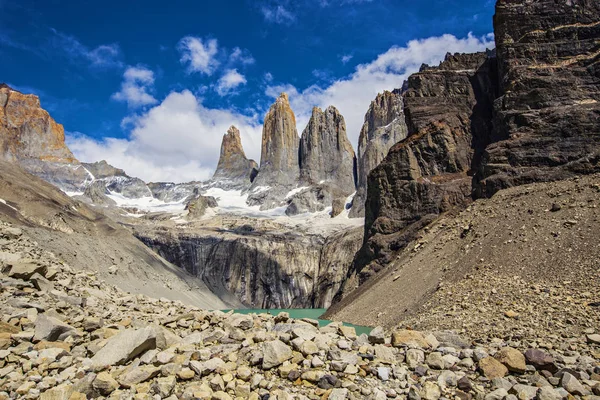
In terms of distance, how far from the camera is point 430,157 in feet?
210

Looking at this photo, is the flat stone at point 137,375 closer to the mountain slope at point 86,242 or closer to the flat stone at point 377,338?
the flat stone at point 377,338

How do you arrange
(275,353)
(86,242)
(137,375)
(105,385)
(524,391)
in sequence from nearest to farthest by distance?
(524,391) < (105,385) < (137,375) < (275,353) < (86,242)

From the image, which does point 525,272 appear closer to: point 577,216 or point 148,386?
point 577,216

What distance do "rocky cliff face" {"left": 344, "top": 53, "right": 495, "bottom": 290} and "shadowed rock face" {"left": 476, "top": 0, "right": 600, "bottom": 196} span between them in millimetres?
6475

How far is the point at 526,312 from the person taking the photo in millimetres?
22422

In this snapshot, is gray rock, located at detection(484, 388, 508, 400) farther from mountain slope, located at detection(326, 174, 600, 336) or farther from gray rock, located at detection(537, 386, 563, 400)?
mountain slope, located at detection(326, 174, 600, 336)

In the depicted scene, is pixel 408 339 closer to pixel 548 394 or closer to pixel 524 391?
pixel 524 391

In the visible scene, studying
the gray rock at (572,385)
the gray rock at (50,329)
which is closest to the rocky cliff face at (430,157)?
the gray rock at (572,385)

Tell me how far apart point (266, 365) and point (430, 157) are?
191 ft

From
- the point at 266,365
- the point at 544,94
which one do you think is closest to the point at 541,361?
the point at 266,365

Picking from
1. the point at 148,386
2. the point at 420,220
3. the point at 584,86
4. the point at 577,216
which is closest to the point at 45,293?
the point at 148,386

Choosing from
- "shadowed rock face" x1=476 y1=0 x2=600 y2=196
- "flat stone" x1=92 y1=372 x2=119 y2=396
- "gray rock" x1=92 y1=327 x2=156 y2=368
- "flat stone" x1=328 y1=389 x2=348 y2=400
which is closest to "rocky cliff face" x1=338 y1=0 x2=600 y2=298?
"shadowed rock face" x1=476 y1=0 x2=600 y2=196

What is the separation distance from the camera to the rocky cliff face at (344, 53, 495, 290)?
58969 millimetres

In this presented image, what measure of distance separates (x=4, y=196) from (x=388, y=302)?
53966mm
